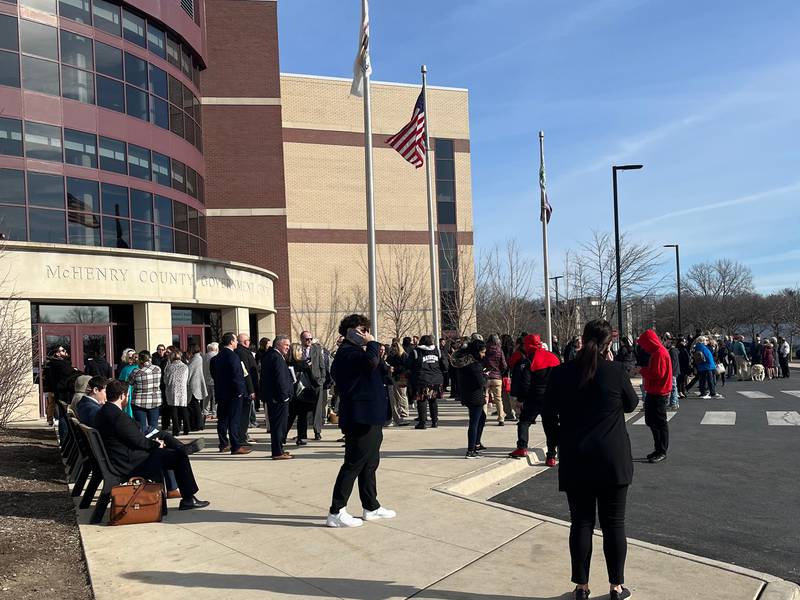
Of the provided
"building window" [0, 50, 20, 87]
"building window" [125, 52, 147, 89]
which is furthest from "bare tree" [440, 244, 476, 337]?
"building window" [0, 50, 20, 87]

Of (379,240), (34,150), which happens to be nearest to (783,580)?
(34,150)

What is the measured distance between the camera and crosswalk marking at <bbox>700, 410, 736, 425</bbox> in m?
13.9

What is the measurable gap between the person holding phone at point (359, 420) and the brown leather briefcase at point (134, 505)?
1.73m

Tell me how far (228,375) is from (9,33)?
1617 cm

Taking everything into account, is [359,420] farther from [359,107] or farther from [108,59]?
[359,107]

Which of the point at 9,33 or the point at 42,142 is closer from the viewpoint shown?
the point at 9,33

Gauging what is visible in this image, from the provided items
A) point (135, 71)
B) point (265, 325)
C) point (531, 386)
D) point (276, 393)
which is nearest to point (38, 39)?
point (135, 71)

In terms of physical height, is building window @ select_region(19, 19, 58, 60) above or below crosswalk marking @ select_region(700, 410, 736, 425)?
above

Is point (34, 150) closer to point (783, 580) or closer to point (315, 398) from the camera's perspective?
point (315, 398)

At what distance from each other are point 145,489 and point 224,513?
807mm

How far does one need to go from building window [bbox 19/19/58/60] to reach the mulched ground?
14.9m

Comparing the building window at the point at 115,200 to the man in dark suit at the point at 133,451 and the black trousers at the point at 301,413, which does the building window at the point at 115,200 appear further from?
the man in dark suit at the point at 133,451

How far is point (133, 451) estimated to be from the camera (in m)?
7.01

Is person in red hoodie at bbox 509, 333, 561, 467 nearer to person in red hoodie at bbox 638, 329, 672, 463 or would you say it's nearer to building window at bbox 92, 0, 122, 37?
person in red hoodie at bbox 638, 329, 672, 463
